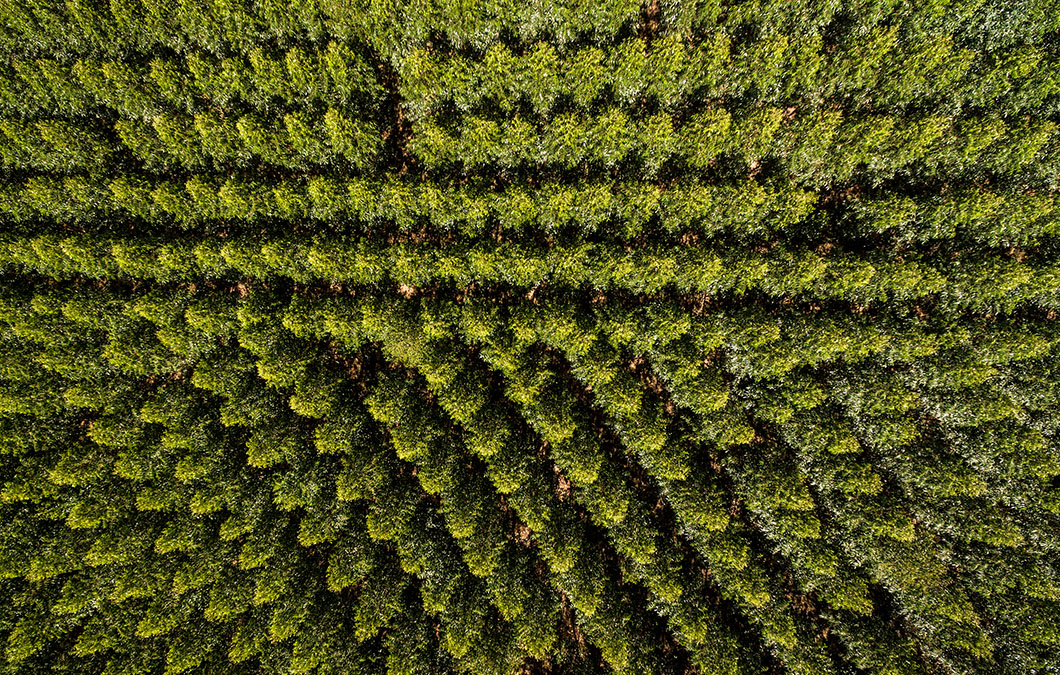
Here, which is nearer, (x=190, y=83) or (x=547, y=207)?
(x=547, y=207)

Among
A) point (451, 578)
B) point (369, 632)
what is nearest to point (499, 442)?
point (451, 578)

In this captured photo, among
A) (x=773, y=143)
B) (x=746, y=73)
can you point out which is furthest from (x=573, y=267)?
(x=746, y=73)

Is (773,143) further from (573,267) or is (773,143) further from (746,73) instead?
(573,267)

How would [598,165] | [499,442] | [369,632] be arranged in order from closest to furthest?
[369,632] < [499,442] < [598,165]

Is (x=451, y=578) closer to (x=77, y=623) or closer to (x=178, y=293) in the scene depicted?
(x=77, y=623)

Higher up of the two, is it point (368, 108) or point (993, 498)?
point (368, 108)

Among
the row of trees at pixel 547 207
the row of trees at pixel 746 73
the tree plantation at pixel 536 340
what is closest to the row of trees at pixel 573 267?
the tree plantation at pixel 536 340

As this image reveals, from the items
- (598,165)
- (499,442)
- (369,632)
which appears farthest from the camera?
(598,165)

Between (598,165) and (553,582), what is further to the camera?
(598,165)
